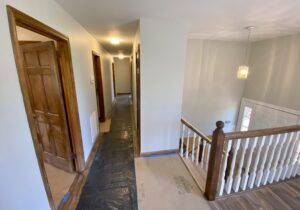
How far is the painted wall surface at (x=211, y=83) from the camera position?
12.6 ft

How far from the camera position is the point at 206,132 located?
14.6ft

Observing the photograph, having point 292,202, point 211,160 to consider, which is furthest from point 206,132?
point 211,160

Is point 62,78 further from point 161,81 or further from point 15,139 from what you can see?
point 161,81

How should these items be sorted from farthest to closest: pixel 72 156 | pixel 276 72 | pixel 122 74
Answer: pixel 122 74
pixel 276 72
pixel 72 156

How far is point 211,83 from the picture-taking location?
410 cm

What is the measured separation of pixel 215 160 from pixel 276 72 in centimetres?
333

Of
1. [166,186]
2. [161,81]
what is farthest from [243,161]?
[161,81]

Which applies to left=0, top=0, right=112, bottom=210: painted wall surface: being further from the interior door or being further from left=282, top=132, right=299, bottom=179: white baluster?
left=282, top=132, right=299, bottom=179: white baluster

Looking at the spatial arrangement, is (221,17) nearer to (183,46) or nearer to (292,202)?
(183,46)

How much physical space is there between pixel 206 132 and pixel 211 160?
120 inches

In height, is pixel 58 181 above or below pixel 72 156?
below

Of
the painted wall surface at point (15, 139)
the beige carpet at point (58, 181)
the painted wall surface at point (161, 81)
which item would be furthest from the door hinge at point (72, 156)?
the painted wall surface at point (161, 81)

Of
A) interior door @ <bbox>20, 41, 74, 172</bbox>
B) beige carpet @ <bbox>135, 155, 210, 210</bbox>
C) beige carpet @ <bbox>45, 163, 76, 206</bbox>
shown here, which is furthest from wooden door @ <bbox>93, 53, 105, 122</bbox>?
beige carpet @ <bbox>135, 155, 210, 210</bbox>

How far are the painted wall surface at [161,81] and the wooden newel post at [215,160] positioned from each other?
3.58ft
